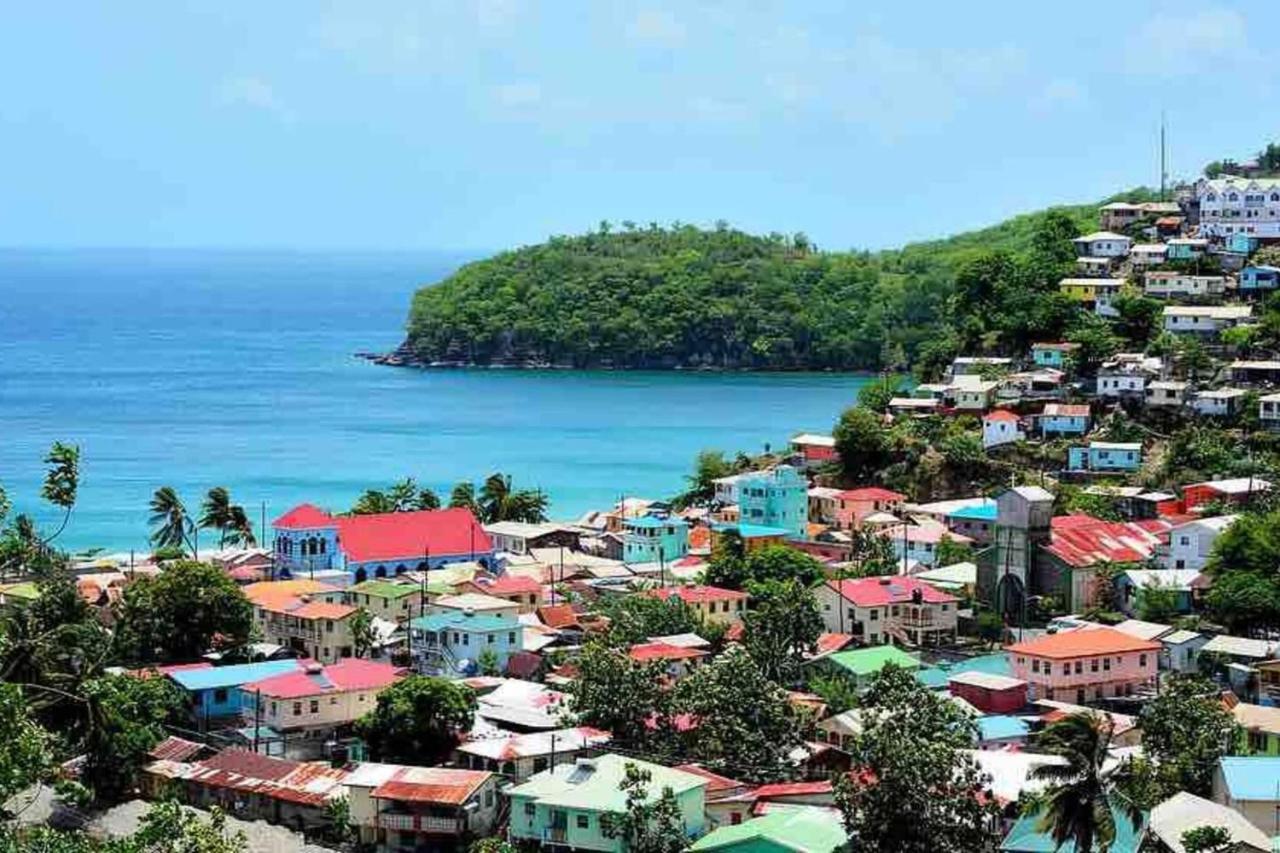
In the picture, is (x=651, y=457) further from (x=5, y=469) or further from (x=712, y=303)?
(x=712, y=303)

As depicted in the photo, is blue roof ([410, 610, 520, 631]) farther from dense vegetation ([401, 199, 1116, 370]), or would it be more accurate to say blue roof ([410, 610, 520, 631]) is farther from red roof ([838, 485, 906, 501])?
dense vegetation ([401, 199, 1116, 370])

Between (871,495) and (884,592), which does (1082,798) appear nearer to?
(884,592)

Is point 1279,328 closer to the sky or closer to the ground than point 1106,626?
closer to the sky

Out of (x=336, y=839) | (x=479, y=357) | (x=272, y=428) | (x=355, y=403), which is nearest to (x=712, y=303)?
(x=479, y=357)

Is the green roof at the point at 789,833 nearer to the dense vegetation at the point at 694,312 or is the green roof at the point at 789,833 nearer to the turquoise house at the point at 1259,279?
the turquoise house at the point at 1259,279

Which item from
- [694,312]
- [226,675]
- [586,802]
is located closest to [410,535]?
[226,675]

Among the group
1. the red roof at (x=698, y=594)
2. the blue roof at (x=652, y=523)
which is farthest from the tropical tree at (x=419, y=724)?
the blue roof at (x=652, y=523)

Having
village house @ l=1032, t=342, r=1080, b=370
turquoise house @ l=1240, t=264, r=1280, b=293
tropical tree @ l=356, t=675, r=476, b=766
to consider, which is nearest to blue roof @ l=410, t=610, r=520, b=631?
tropical tree @ l=356, t=675, r=476, b=766
